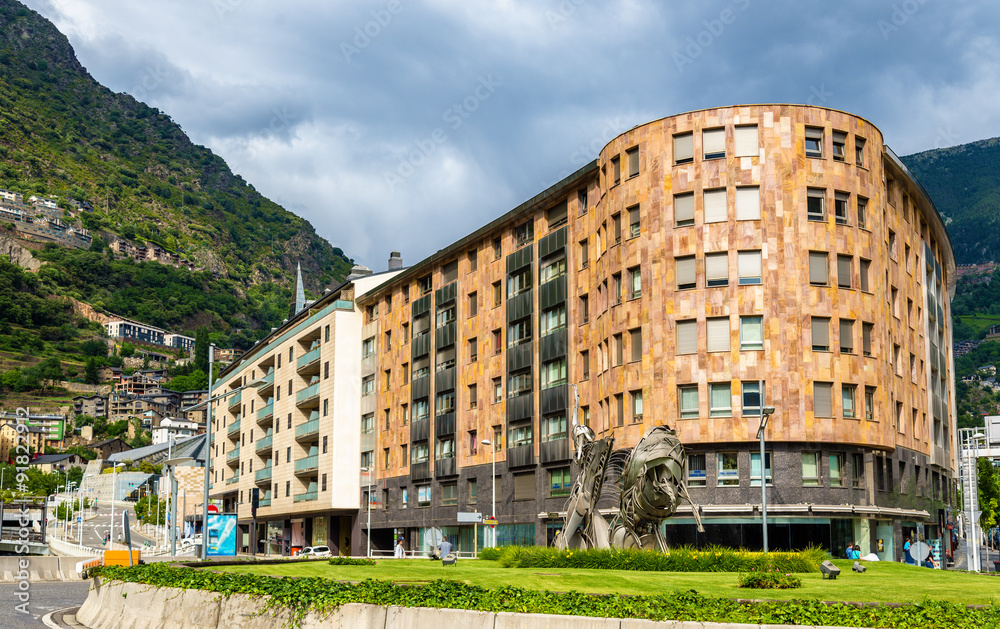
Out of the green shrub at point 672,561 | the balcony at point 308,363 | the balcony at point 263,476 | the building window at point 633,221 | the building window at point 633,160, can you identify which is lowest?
the green shrub at point 672,561

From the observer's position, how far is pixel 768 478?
46.9 m

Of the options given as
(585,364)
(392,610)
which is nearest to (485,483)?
(585,364)

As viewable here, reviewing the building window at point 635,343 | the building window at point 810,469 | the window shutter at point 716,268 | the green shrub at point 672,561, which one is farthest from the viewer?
the building window at point 635,343

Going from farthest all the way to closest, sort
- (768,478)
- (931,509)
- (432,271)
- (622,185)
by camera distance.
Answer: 1. (432,271)
2. (931,509)
3. (622,185)
4. (768,478)

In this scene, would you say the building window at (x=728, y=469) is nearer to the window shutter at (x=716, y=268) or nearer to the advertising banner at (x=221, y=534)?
the window shutter at (x=716, y=268)

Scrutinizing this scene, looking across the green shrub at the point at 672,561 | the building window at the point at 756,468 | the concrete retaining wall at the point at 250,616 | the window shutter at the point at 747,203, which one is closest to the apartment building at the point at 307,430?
the building window at the point at 756,468

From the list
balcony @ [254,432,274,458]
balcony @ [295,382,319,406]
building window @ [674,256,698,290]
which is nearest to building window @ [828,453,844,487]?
building window @ [674,256,698,290]

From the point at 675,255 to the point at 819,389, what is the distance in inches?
368

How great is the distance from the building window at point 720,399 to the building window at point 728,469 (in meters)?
1.91

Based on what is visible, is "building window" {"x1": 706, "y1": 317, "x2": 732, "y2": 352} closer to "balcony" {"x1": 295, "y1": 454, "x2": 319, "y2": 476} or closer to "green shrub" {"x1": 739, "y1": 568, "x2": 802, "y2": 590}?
"green shrub" {"x1": 739, "y1": 568, "x2": 802, "y2": 590}

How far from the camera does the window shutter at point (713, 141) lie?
165 feet

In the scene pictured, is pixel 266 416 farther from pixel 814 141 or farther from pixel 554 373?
pixel 814 141

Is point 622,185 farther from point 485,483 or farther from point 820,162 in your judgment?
point 485,483

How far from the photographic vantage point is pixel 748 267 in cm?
4900
